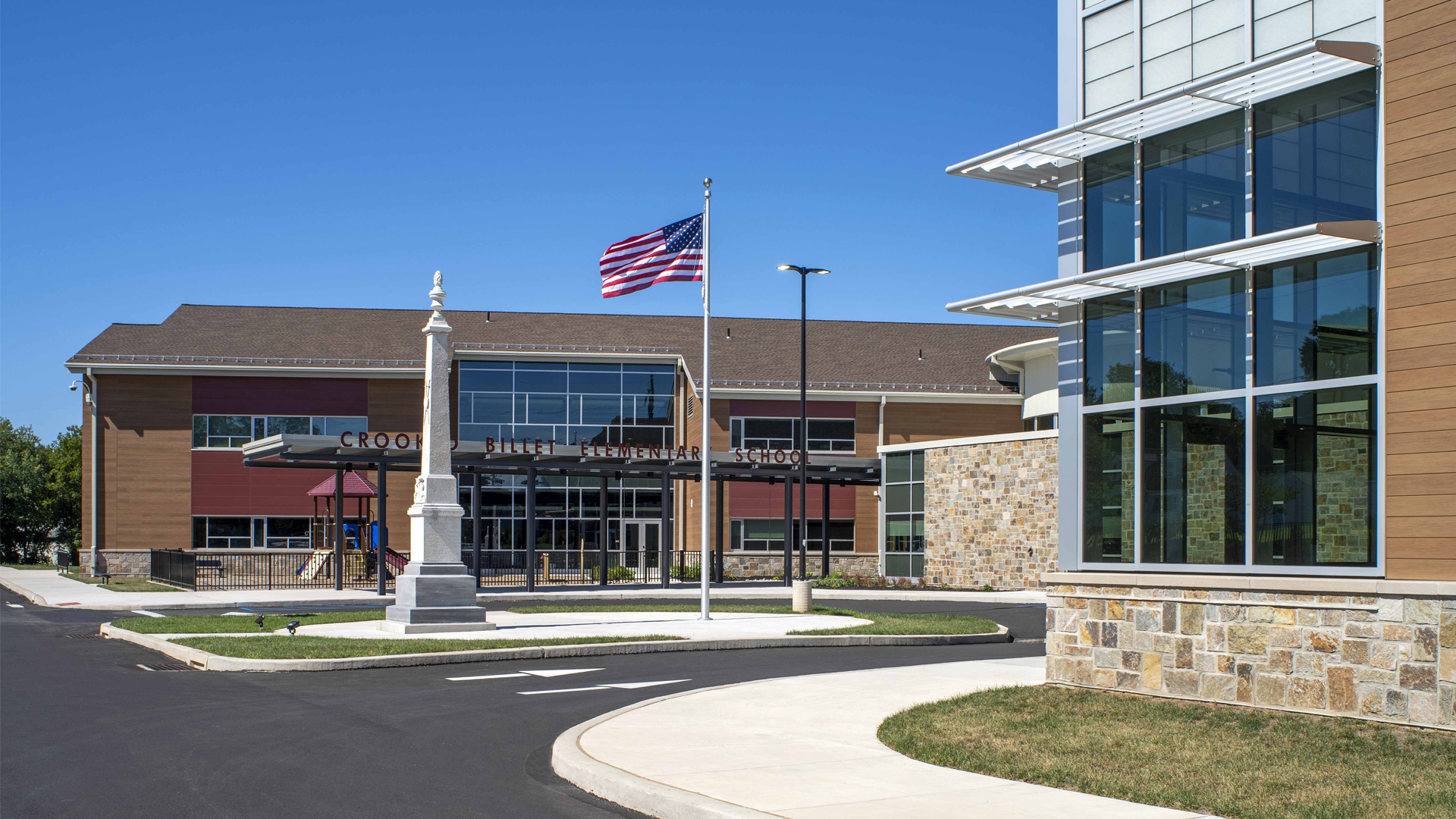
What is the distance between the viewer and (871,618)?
24938 millimetres

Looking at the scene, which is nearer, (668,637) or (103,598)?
Result: (668,637)

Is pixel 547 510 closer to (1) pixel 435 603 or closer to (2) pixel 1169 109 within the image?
(1) pixel 435 603

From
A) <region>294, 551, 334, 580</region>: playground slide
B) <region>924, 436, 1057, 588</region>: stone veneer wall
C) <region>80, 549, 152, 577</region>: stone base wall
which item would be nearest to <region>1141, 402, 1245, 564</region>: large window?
<region>924, 436, 1057, 588</region>: stone veneer wall

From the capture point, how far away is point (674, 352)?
50.8 meters

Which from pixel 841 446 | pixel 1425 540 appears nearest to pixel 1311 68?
pixel 1425 540

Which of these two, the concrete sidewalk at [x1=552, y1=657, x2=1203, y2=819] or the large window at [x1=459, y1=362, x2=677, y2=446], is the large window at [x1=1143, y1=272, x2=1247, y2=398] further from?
the large window at [x1=459, y1=362, x2=677, y2=446]

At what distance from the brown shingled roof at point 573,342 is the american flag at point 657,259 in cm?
2569

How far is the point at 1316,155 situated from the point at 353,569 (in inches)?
1382

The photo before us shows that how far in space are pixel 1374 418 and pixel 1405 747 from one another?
112 inches

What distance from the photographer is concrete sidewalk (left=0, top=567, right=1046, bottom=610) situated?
30.9 m

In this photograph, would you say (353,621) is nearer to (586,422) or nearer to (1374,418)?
(1374,418)

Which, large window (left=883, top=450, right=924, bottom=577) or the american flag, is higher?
the american flag

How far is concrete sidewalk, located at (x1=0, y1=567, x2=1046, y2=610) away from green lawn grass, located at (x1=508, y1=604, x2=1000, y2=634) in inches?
145

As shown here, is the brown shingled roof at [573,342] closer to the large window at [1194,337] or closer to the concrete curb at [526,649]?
the concrete curb at [526,649]
